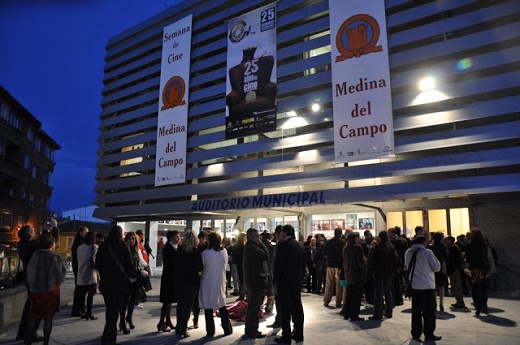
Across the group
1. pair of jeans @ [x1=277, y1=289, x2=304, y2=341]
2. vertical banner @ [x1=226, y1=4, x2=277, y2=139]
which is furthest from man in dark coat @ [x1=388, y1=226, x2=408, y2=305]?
vertical banner @ [x1=226, y1=4, x2=277, y2=139]

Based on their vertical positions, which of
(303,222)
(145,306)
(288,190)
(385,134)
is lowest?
(145,306)

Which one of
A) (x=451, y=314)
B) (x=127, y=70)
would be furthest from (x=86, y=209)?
(x=451, y=314)

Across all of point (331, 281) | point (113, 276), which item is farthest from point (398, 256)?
Answer: point (113, 276)

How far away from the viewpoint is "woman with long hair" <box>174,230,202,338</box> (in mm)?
7344

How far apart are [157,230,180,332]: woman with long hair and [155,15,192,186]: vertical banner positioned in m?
13.6

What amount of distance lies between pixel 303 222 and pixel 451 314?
34.9 feet

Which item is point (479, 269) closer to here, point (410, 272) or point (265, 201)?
point (410, 272)

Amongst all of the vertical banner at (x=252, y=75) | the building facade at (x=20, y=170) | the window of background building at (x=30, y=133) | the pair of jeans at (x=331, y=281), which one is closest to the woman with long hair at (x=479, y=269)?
the pair of jeans at (x=331, y=281)

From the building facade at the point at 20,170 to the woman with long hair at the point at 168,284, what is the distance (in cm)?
3561

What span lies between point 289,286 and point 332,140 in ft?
36.0

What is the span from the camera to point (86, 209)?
2704 inches

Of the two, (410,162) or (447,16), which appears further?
(447,16)

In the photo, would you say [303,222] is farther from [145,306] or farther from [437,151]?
[145,306]

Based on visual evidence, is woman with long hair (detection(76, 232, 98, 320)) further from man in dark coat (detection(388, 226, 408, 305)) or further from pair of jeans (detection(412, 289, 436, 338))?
man in dark coat (detection(388, 226, 408, 305))
